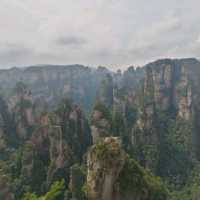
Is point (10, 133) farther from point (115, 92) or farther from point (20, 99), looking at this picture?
point (115, 92)

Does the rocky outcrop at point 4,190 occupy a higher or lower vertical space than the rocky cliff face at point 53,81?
lower

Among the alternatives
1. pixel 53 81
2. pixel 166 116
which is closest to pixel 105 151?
pixel 166 116

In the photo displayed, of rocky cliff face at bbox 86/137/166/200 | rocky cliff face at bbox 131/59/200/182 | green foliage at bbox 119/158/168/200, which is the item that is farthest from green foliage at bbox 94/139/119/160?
rocky cliff face at bbox 131/59/200/182

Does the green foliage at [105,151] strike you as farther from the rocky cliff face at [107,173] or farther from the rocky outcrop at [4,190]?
the rocky outcrop at [4,190]

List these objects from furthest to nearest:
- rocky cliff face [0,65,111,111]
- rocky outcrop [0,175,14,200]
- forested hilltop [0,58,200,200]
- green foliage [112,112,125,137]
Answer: rocky cliff face [0,65,111,111]
green foliage [112,112,125,137]
rocky outcrop [0,175,14,200]
forested hilltop [0,58,200,200]

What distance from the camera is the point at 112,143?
22.0m

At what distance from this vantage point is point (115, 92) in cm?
7931

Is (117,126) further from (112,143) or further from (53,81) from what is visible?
Answer: (53,81)

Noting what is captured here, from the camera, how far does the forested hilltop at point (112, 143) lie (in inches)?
905

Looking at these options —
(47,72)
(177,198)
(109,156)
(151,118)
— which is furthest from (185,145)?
(47,72)

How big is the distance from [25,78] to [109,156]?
10299 cm

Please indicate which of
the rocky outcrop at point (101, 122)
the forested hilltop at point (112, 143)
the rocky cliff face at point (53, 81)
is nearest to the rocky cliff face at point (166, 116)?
the forested hilltop at point (112, 143)

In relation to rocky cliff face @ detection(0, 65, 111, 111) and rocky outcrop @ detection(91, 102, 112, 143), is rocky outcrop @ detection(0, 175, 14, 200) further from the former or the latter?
rocky cliff face @ detection(0, 65, 111, 111)

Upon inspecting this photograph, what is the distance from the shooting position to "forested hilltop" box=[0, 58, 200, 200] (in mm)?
22984
